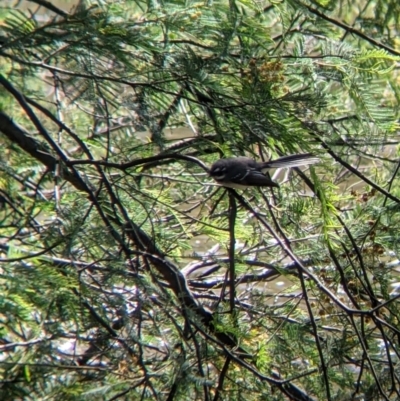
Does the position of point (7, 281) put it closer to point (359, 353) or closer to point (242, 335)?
point (242, 335)

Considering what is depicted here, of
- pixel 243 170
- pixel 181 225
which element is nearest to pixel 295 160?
pixel 243 170

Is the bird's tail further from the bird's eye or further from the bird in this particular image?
the bird's eye

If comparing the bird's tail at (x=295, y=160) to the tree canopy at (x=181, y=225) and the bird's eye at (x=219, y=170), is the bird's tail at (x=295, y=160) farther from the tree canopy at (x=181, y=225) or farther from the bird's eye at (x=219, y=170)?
the bird's eye at (x=219, y=170)

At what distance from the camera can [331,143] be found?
315 centimetres

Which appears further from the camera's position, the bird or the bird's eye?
the bird's eye

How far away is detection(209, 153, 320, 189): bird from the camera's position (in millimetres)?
2867

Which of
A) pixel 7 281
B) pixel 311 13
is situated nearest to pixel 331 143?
pixel 311 13

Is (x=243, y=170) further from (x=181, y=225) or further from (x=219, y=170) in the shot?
(x=181, y=225)

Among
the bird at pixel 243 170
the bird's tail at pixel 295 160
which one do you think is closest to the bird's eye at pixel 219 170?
the bird at pixel 243 170

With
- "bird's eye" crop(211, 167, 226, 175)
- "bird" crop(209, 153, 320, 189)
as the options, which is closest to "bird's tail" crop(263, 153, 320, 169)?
"bird" crop(209, 153, 320, 189)

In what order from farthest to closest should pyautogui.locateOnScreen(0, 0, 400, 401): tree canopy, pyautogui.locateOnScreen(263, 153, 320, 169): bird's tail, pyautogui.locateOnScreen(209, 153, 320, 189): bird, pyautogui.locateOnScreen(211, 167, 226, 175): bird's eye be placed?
1. pyautogui.locateOnScreen(211, 167, 226, 175): bird's eye
2. pyautogui.locateOnScreen(209, 153, 320, 189): bird
3. pyautogui.locateOnScreen(263, 153, 320, 169): bird's tail
4. pyautogui.locateOnScreen(0, 0, 400, 401): tree canopy

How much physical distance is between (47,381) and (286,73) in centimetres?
131

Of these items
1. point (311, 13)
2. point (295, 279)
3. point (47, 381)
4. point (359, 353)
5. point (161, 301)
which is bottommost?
point (47, 381)

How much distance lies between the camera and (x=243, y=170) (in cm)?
297
